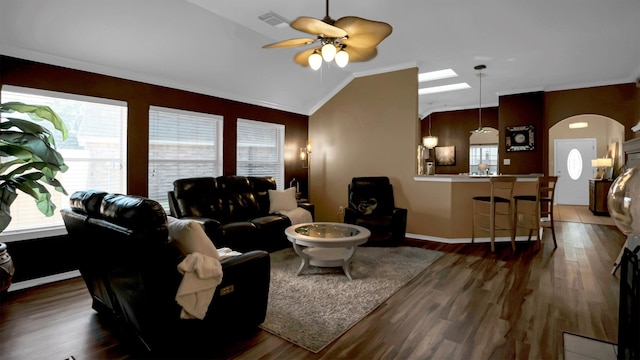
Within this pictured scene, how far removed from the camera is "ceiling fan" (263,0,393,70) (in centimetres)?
252

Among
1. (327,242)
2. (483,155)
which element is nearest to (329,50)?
(327,242)

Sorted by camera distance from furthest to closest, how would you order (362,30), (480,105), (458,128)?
(458,128), (480,105), (362,30)

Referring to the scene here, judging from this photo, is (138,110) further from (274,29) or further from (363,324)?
(363,324)

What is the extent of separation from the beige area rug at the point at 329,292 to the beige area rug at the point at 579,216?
4.78 meters

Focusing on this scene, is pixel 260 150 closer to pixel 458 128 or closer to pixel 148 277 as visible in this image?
pixel 148 277

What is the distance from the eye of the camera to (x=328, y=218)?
6.62 metres

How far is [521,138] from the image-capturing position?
6.96 m

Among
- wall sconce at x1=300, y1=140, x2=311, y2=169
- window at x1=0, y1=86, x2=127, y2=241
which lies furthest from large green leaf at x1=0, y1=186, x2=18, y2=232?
wall sconce at x1=300, y1=140, x2=311, y2=169

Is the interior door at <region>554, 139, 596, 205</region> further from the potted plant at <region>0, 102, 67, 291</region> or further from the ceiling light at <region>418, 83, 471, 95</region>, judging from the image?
the potted plant at <region>0, 102, 67, 291</region>

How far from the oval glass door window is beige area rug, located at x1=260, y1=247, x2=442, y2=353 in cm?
749

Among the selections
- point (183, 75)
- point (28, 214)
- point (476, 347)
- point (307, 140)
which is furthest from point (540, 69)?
point (28, 214)

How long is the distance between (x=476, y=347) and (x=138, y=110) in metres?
4.51

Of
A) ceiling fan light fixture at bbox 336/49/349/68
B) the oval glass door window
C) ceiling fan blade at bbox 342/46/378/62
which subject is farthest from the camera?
the oval glass door window

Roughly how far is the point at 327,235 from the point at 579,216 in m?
7.13
